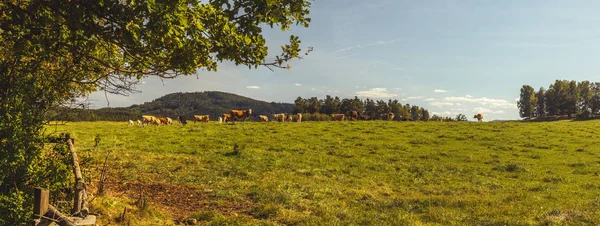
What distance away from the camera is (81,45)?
696cm

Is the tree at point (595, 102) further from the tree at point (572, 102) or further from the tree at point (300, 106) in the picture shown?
the tree at point (300, 106)

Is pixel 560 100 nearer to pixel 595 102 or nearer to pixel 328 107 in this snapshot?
pixel 595 102

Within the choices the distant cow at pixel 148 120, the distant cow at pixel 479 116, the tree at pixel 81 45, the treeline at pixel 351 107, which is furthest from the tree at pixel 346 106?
the tree at pixel 81 45

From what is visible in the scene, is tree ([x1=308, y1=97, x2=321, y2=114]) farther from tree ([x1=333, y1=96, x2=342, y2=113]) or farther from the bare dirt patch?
the bare dirt patch

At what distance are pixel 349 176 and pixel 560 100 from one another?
109 meters

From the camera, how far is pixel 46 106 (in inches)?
308

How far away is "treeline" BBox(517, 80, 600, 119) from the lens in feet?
329

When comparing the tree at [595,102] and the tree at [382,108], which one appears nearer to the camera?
the tree at [595,102]

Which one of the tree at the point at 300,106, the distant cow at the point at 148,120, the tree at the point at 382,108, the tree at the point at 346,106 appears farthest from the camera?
the tree at the point at 382,108

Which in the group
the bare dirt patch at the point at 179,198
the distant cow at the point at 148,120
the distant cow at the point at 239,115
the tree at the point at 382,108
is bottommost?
the bare dirt patch at the point at 179,198

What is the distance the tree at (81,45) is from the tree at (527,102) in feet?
400

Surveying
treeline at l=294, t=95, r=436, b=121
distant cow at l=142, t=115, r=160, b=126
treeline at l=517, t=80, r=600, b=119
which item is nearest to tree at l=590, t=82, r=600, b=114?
treeline at l=517, t=80, r=600, b=119

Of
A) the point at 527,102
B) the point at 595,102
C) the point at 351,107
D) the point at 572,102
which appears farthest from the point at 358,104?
the point at 595,102

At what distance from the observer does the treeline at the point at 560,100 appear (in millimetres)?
100188
